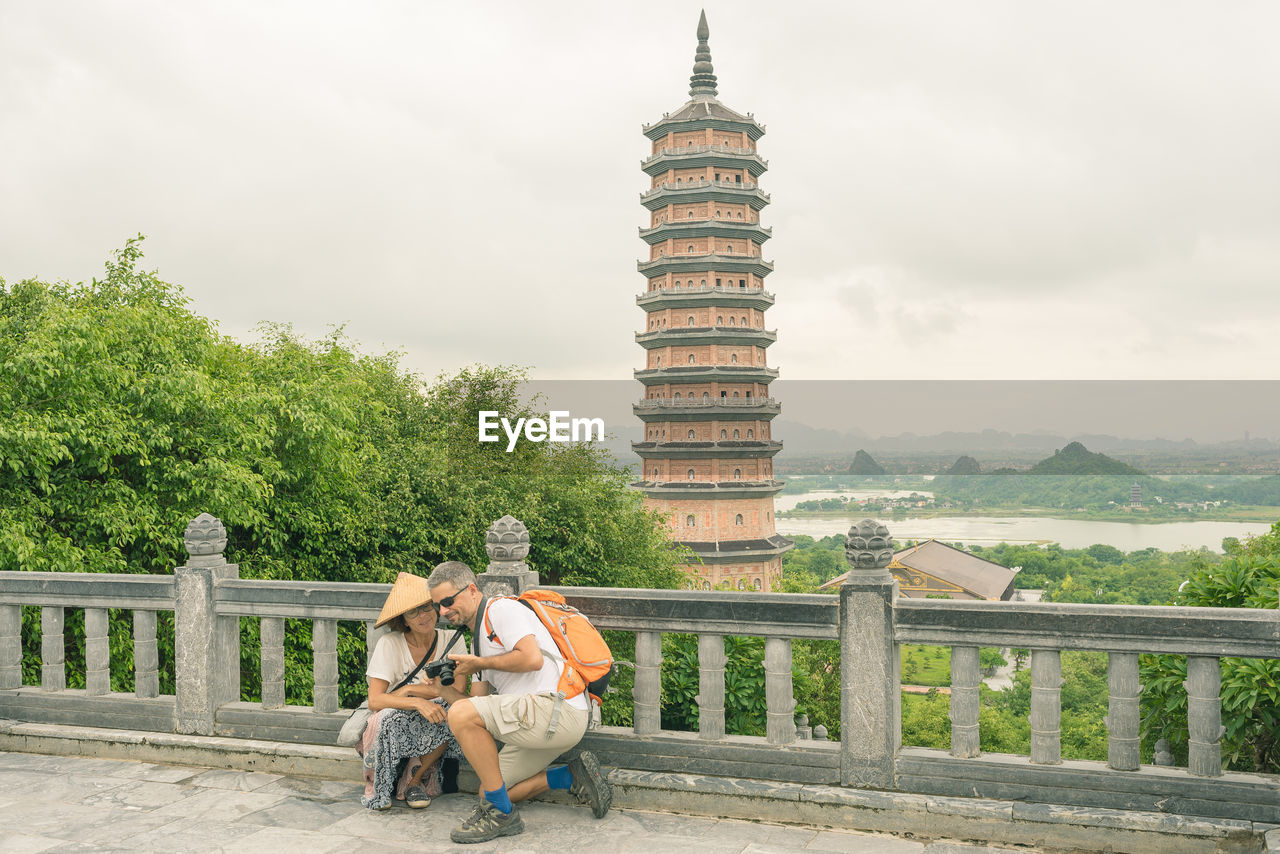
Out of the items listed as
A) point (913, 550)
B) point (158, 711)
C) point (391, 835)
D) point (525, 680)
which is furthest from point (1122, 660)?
point (913, 550)

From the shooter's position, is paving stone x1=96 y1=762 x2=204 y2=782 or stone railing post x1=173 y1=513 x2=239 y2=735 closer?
paving stone x1=96 y1=762 x2=204 y2=782

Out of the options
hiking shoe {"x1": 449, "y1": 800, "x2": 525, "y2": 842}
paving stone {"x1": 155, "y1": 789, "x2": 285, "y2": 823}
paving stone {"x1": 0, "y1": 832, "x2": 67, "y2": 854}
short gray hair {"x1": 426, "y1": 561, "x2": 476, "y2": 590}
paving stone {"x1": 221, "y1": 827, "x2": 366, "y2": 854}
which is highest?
short gray hair {"x1": 426, "y1": 561, "x2": 476, "y2": 590}

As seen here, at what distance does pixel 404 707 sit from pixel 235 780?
1.78 meters

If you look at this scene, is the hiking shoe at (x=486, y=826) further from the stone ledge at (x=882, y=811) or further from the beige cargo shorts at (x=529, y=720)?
the stone ledge at (x=882, y=811)

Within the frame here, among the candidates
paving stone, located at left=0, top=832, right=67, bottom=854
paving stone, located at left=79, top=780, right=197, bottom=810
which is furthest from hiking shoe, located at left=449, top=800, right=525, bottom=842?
paving stone, located at left=0, top=832, right=67, bottom=854

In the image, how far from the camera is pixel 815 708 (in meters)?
33.2

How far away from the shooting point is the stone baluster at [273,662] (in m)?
7.36

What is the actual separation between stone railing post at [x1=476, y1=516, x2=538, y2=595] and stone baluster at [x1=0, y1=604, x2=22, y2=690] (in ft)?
13.1

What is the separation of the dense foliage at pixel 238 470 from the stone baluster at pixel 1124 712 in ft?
48.6

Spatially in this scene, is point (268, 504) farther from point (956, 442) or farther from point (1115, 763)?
point (956, 442)

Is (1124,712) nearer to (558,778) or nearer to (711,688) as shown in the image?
(711,688)

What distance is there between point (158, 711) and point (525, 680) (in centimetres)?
344

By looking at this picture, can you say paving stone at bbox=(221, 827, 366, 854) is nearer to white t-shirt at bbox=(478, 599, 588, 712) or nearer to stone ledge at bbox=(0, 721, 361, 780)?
stone ledge at bbox=(0, 721, 361, 780)

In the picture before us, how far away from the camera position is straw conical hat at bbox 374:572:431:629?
615cm
